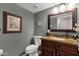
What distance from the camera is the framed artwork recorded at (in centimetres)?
165

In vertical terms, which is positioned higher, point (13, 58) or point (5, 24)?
point (5, 24)

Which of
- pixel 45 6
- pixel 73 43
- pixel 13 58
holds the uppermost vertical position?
pixel 45 6

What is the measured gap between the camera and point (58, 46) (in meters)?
1.74

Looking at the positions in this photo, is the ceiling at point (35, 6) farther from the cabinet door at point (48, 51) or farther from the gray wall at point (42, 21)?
the cabinet door at point (48, 51)

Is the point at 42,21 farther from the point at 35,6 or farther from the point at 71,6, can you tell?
the point at 71,6

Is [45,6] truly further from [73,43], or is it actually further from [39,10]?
[73,43]

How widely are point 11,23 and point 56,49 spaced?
82 cm

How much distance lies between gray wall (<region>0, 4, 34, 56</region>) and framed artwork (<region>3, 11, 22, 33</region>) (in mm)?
48

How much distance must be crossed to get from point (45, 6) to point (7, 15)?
61 cm

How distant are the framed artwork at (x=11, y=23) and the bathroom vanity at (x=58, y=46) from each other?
44 cm

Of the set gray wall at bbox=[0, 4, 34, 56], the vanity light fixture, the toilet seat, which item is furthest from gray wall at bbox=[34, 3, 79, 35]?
the vanity light fixture

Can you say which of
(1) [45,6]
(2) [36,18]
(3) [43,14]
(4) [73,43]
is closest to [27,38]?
(2) [36,18]

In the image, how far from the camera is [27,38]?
5.87 feet

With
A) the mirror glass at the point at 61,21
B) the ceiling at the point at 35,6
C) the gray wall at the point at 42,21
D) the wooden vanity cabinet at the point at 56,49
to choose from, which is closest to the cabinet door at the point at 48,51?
the wooden vanity cabinet at the point at 56,49
